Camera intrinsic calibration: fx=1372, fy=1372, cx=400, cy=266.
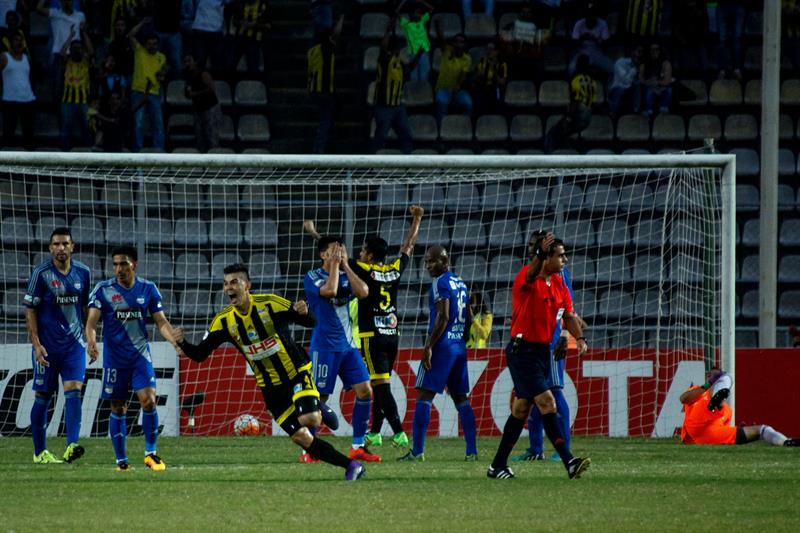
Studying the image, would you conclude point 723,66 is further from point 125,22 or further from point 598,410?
point 125,22

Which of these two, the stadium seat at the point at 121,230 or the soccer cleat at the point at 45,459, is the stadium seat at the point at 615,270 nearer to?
the stadium seat at the point at 121,230

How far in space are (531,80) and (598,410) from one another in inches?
293

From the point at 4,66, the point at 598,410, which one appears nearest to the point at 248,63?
the point at 4,66

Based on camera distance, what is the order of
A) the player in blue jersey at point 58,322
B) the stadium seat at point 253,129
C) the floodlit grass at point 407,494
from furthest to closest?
1. the stadium seat at point 253,129
2. the player in blue jersey at point 58,322
3. the floodlit grass at point 407,494

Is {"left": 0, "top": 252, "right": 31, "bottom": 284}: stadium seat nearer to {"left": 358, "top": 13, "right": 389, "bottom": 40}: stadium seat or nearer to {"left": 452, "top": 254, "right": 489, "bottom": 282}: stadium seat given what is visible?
{"left": 452, "top": 254, "right": 489, "bottom": 282}: stadium seat

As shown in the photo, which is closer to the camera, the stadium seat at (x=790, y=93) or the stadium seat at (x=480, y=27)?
the stadium seat at (x=790, y=93)

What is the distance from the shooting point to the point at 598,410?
1762 centimetres

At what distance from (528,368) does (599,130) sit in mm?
11973

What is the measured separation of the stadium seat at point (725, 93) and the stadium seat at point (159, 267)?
9948 millimetres

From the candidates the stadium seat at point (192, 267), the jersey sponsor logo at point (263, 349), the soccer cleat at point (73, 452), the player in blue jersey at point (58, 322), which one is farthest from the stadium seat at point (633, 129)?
the jersey sponsor logo at point (263, 349)

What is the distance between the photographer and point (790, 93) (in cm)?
2311

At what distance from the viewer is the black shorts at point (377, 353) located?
14.4 meters

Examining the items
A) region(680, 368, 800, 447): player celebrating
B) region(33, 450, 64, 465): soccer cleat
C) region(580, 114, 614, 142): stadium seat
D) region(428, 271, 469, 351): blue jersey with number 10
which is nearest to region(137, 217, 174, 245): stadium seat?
region(33, 450, 64, 465): soccer cleat

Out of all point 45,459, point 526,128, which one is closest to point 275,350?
point 45,459
